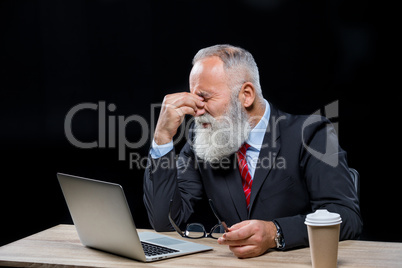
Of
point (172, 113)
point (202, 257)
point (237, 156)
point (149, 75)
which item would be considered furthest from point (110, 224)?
point (149, 75)

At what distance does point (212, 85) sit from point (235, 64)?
155mm

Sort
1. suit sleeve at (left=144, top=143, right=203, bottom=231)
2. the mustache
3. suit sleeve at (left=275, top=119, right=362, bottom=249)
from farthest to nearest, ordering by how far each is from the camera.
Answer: the mustache < suit sleeve at (left=144, top=143, right=203, bottom=231) < suit sleeve at (left=275, top=119, right=362, bottom=249)

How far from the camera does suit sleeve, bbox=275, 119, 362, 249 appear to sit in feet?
5.82

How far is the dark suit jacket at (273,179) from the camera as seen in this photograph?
217 centimetres

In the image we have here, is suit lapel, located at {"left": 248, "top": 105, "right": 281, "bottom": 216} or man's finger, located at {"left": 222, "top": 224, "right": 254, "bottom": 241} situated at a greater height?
suit lapel, located at {"left": 248, "top": 105, "right": 281, "bottom": 216}

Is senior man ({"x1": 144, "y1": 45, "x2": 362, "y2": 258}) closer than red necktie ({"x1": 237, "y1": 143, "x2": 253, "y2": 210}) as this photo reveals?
Yes

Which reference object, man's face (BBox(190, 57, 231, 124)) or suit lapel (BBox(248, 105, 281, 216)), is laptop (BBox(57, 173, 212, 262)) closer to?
suit lapel (BBox(248, 105, 281, 216))

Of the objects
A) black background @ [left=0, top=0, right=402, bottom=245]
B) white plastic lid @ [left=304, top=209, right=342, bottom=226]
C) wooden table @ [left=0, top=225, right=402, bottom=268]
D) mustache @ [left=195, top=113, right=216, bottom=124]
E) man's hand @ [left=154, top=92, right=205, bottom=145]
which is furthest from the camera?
black background @ [left=0, top=0, right=402, bottom=245]

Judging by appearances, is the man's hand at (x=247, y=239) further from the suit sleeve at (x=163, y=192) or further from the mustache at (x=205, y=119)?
the mustache at (x=205, y=119)

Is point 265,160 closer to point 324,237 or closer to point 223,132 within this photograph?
point 223,132

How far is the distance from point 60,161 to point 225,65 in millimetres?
1874

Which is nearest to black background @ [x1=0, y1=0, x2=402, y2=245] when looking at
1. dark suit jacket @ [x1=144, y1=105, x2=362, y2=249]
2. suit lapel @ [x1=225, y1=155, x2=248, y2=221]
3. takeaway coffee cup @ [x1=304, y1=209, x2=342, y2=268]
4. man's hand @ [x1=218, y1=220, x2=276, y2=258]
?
dark suit jacket @ [x1=144, y1=105, x2=362, y2=249]

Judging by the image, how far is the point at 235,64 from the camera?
2.41 meters

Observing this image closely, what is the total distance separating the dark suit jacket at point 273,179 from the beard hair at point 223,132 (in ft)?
0.17
